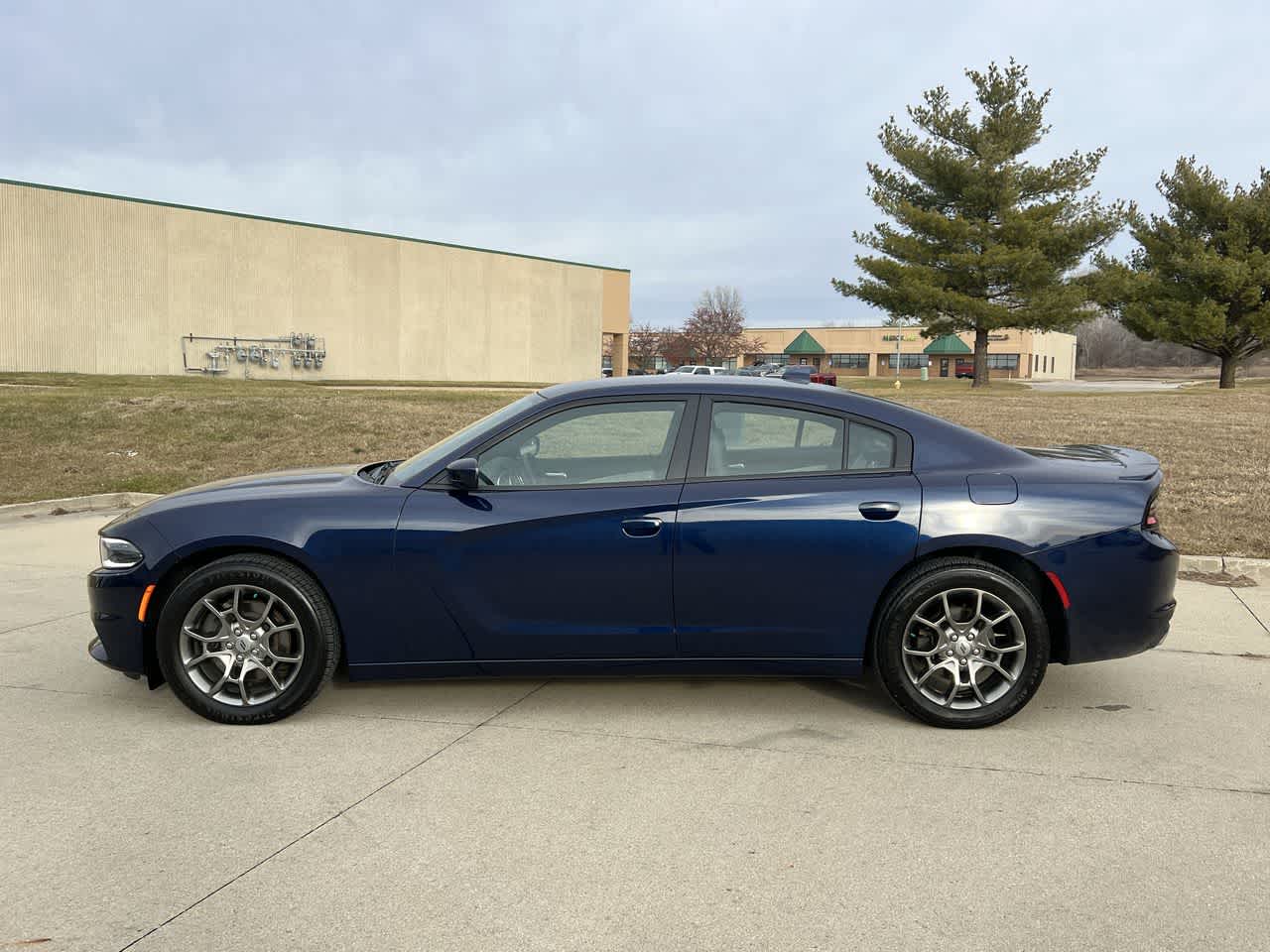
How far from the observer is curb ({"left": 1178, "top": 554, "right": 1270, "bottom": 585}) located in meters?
7.46

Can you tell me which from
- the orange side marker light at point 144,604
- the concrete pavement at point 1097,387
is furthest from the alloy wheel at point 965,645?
the concrete pavement at point 1097,387

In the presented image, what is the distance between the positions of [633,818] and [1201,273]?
43216 millimetres

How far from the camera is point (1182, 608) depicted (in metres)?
6.50

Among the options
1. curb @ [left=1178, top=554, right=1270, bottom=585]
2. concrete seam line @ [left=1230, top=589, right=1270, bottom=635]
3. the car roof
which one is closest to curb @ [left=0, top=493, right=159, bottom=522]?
the car roof

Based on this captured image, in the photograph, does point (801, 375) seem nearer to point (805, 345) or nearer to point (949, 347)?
point (949, 347)

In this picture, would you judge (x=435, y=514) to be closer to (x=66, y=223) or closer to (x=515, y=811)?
(x=515, y=811)

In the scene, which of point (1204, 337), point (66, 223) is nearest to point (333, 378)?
point (66, 223)

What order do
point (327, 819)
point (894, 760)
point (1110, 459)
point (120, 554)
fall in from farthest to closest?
point (1110, 459)
point (120, 554)
point (894, 760)
point (327, 819)

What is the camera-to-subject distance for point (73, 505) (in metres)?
11.0

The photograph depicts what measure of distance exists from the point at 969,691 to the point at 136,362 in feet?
134

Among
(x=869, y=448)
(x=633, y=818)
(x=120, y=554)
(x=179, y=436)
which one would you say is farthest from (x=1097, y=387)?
(x=120, y=554)

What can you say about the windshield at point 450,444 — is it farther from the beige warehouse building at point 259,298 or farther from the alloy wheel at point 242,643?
the beige warehouse building at point 259,298

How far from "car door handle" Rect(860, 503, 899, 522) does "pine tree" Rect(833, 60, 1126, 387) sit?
35976 millimetres

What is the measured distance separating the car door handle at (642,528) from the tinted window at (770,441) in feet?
1.11
